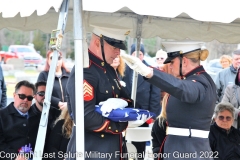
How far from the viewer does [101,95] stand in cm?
355

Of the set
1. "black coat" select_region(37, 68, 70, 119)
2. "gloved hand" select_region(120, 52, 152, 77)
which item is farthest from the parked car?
"gloved hand" select_region(120, 52, 152, 77)

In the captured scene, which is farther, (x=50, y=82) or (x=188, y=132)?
(x=188, y=132)

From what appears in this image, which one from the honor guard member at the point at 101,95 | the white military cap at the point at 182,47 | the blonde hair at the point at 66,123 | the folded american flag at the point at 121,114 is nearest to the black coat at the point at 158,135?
the blonde hair at the point at 66,123

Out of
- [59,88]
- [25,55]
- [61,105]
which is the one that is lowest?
[25,55]

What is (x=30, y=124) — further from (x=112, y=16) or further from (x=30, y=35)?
(x=30, y=35)

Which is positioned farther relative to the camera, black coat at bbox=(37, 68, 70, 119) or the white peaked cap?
black coat at bbox=(37, 68, 70, 119)

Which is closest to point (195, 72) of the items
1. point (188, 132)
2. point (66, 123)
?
point (188, 132)

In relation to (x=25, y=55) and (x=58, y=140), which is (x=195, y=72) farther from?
A: (x=25, y=55)

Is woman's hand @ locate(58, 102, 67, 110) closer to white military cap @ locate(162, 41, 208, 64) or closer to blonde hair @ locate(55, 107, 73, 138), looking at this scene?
blonde hair @ locate(55, 107, 73, 138)

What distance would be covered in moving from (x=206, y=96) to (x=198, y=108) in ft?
0.35

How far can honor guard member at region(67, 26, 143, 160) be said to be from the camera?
3.40 meters

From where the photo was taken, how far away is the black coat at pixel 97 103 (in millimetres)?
3393

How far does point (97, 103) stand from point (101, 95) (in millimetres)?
66

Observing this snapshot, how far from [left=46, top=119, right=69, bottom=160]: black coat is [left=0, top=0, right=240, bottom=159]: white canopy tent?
1.10 m
